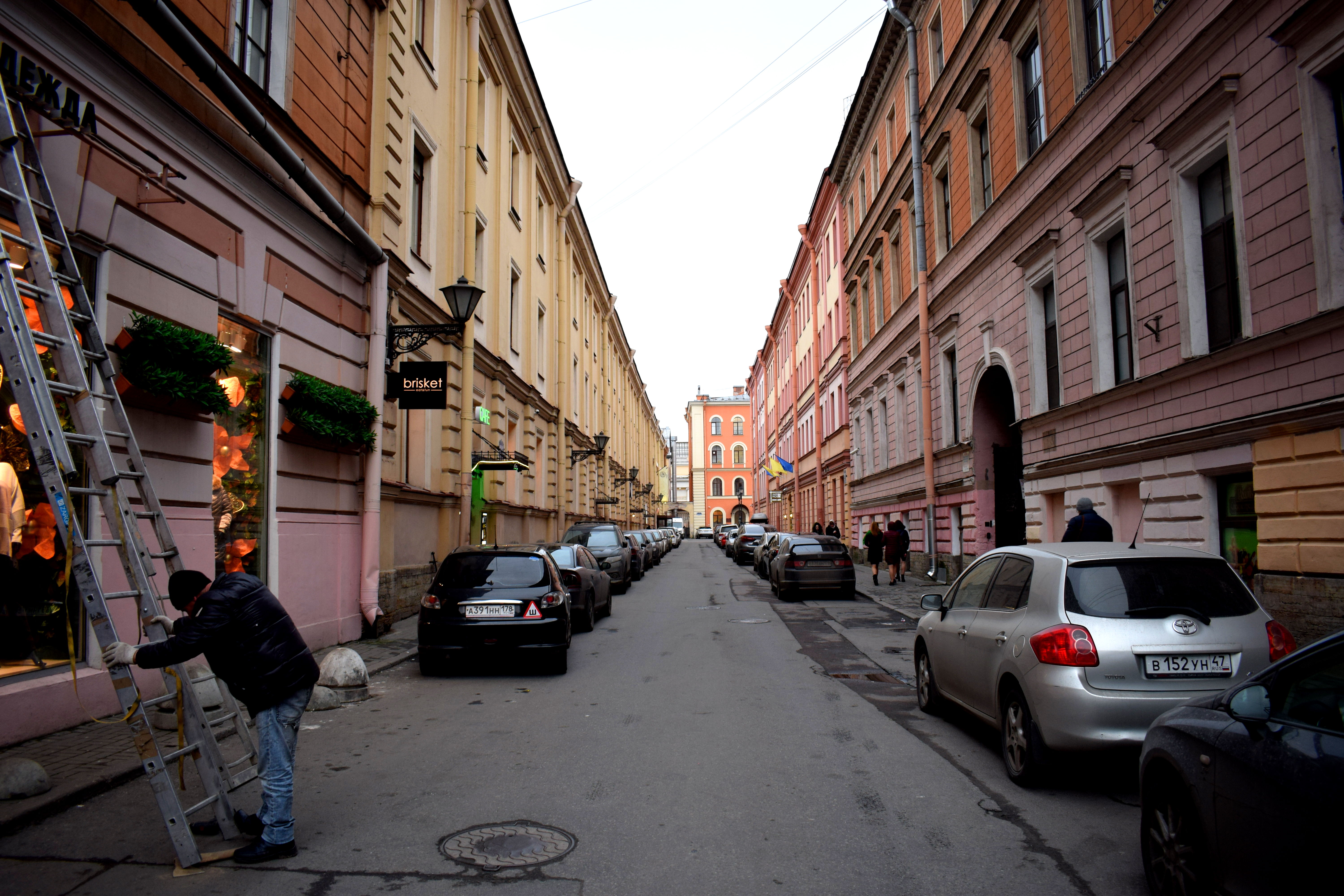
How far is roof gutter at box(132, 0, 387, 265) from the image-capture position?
7234mm

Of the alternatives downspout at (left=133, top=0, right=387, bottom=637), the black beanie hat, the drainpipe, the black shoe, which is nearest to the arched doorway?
the drainpipe

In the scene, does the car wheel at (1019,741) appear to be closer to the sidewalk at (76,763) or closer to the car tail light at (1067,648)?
the car tail light at (1067,648)

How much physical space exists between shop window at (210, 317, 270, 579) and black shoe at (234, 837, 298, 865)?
5.07 meters

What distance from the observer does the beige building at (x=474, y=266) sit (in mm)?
13992

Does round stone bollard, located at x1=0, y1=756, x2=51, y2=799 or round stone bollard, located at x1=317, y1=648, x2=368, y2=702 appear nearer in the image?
round stone bollard, located at x1=0, y1=756, x2=51, y2=799

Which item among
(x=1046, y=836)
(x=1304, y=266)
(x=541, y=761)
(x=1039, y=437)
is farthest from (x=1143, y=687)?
(x=1039, y=437)

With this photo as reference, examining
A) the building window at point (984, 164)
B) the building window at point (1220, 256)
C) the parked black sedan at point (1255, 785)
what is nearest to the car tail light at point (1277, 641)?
the parked black sedan at point (1255, 785)

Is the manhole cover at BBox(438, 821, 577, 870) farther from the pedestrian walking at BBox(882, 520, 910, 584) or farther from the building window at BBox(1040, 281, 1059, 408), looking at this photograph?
the pedestrian walking at BBox(882, 520, 910, 584)

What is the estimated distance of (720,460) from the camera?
339 ft

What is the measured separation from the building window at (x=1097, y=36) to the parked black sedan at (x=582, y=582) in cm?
1082

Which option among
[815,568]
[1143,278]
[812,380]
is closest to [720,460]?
[812,380]

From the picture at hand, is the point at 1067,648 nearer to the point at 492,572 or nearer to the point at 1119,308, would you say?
the point at 492,572

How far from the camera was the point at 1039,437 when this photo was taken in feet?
51.1

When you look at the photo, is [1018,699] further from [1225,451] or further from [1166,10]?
[1166,10]
